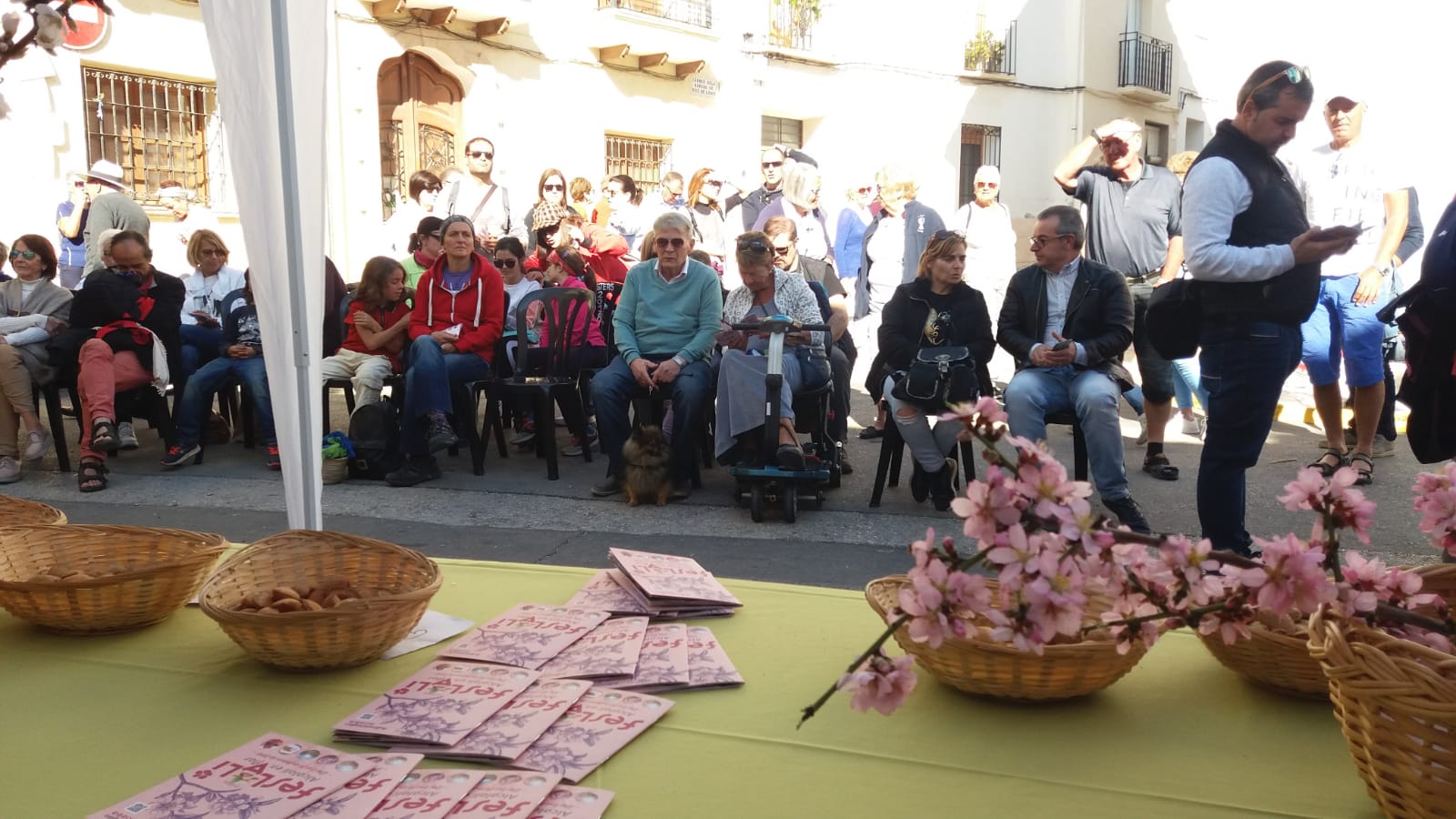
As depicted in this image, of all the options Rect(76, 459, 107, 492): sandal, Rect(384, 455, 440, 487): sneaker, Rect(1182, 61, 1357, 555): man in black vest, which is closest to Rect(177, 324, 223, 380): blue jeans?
Rect(76, 459, 107, 492): sandal

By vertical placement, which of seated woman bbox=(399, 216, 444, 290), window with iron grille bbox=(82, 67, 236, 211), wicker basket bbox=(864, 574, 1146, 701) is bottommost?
wicker basket bbox=(864, 574, 1146, 701)

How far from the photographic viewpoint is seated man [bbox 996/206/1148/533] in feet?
16.0

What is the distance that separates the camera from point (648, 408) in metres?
6.03

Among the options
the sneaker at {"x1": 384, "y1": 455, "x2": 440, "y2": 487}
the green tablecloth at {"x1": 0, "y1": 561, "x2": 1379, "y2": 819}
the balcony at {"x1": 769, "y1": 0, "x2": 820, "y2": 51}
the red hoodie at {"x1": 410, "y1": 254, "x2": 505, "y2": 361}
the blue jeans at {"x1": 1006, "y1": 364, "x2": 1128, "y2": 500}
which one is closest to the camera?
the green tablecloth at {"x1": 0, "y1": 561, "x2": 1379, "y2": 819}

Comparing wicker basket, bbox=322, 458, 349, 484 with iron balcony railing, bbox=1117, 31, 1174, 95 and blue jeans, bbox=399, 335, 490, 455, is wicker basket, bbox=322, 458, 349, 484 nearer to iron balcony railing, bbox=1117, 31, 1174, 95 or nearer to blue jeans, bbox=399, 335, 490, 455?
blue jeans, bbox=399, 335, 490, 455

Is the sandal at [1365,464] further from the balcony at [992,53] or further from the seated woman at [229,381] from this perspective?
the balcony at [992,53]

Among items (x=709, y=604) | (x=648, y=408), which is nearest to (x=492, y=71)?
(x=648, y=408)

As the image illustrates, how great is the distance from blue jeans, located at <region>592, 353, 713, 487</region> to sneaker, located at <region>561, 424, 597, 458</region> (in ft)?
3.22

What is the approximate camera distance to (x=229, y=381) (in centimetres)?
686

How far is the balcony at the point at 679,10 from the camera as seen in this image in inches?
693

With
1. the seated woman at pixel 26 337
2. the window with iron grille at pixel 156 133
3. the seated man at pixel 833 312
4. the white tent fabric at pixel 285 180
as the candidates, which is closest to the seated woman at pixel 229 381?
the seated woman at pixel 26 337

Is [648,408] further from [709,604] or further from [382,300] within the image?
[709,604]

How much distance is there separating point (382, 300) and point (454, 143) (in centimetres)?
872

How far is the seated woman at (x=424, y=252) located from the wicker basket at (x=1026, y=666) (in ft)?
21.0
